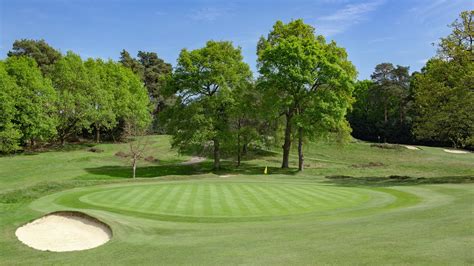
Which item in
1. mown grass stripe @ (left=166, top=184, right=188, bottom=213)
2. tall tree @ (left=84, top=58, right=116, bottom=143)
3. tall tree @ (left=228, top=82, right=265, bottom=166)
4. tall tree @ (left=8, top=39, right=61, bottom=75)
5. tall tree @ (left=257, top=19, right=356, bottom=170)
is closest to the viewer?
mown grass stripe @ (left=166, top=184, right=188, bottom=213)

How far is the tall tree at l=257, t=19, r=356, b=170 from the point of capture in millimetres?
39281

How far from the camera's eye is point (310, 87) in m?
42.2

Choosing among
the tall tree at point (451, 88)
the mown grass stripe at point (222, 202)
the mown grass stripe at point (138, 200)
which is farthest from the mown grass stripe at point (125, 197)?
the tall tree at point (451, 88)

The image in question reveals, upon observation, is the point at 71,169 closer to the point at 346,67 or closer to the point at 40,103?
the point at 40,103

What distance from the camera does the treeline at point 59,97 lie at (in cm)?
5197

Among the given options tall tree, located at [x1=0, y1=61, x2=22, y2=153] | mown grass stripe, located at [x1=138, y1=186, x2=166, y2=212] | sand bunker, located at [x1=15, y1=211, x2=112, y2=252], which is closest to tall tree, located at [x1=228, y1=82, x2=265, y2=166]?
mown grass stripe, located at [x1=138, y1=186, x2=166, y2=212]

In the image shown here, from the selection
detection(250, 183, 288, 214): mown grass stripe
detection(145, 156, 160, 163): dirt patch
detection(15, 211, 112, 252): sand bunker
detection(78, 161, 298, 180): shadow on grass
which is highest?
detection(250, 183, 288, 214): mown grass stripe

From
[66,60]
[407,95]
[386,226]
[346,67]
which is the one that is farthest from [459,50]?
[66,60]

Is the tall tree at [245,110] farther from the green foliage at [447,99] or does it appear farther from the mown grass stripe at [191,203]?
the mown grass stripe at [191,203]

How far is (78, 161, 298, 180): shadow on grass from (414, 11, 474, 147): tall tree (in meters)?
15.3

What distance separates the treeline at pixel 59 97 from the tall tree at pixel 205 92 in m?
20.3

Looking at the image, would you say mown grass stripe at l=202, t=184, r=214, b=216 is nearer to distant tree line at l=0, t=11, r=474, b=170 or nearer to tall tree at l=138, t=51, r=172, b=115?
distant tree line at l=0, t=11, r=474, b=170

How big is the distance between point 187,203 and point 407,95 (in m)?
68.6

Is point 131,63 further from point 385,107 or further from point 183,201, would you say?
point 183,201
